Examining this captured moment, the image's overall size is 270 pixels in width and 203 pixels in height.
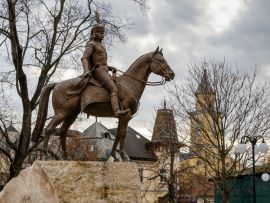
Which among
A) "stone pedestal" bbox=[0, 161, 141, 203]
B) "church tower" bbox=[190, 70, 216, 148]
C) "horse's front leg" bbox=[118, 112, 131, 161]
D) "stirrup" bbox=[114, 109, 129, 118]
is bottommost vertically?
"stone pedestal" bbox=[0, 161, 141, 203]

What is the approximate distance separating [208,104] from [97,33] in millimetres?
15470

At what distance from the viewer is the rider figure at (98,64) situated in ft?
28.8

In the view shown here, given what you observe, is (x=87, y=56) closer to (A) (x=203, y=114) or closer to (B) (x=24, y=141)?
(B) (x=24, y=141)

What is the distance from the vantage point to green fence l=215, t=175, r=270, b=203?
88.2ft

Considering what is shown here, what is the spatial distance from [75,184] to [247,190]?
71.1ft

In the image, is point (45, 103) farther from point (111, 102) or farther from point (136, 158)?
point (136, 158)

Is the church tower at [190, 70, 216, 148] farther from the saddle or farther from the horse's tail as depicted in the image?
the saddle

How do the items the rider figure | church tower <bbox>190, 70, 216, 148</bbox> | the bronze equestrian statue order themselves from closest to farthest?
the rider figure
the bronze equestrian statue
church tower <bbox>190, 70, 216, 148</bbox>

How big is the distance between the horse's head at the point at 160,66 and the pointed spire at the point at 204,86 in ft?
51.5

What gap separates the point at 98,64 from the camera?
9.12 metres

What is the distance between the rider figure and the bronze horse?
0.59 feet

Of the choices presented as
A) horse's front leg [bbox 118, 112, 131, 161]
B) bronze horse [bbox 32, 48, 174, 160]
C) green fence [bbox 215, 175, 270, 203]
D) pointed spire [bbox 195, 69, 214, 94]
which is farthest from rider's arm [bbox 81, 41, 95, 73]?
green fence [bbox 215, 175, 270, 203]

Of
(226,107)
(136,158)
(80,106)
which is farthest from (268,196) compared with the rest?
(136,158)

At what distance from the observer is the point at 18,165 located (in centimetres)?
1780
